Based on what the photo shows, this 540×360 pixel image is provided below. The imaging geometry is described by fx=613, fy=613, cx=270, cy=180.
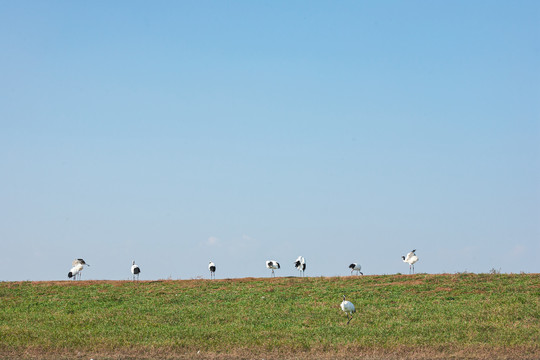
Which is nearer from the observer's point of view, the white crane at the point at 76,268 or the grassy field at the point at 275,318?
the grassy field at the point at 275,318

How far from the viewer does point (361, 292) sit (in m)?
29.5

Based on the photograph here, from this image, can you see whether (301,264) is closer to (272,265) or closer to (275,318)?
(272,265)

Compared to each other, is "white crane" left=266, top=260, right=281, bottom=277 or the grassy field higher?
"white crane" left=266, top=260, right=281, bottom=277

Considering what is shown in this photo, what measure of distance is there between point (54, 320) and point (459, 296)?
17.6 m

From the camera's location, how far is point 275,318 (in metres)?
23.9

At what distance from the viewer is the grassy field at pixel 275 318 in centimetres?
1828

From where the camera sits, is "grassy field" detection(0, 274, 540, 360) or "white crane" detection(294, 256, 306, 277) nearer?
"grassy field" detection(0, 274, 540, 360)

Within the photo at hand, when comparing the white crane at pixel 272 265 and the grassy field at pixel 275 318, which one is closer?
the grassy field at pixel 275 318

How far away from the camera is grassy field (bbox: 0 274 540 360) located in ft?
60.0

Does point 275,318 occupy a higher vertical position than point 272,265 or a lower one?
lower

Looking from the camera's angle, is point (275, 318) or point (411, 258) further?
point (411, 258)

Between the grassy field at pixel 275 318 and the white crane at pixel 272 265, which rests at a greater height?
the white crane at pixel 272 265

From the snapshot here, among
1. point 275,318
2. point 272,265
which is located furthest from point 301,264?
point 275,318

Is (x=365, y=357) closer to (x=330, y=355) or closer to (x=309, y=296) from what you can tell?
(x=330, y=355)
